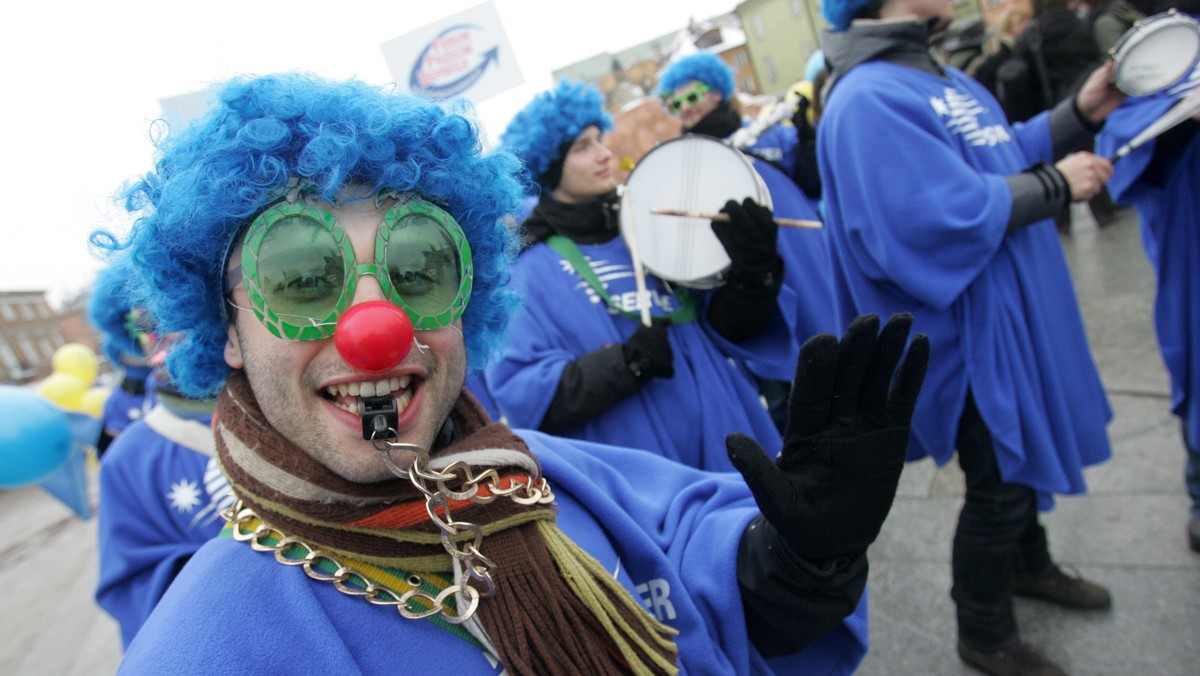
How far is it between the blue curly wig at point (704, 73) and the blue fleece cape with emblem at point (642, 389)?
196 cm

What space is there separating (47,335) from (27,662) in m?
42.9

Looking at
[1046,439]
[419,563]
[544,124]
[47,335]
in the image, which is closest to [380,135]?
[419,563]

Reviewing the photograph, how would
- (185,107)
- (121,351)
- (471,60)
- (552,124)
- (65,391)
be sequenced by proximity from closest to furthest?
(185,107), (552,124), (121,351), (471,60), (65,391)

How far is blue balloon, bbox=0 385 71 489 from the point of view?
317 centimetres

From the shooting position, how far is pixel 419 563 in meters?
0.98

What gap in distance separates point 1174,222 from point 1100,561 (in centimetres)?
130

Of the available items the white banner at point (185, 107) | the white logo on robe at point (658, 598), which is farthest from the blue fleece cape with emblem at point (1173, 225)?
the white banner at point (185, 107)

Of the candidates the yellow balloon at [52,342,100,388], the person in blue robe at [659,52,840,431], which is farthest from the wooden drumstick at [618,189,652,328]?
the yellow balloon at [52,342,100,388]

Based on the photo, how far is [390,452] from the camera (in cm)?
100

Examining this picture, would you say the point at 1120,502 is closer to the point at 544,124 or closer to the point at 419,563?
the point at 544,124

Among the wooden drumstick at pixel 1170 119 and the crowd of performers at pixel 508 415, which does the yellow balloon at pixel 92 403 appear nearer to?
the crowd of performers at pixel 508 415

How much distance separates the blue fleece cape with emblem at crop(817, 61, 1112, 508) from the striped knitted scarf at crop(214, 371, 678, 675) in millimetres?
1464

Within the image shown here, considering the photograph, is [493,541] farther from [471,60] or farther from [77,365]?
[77,365]

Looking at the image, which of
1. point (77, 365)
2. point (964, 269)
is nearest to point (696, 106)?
point (964, 269)
